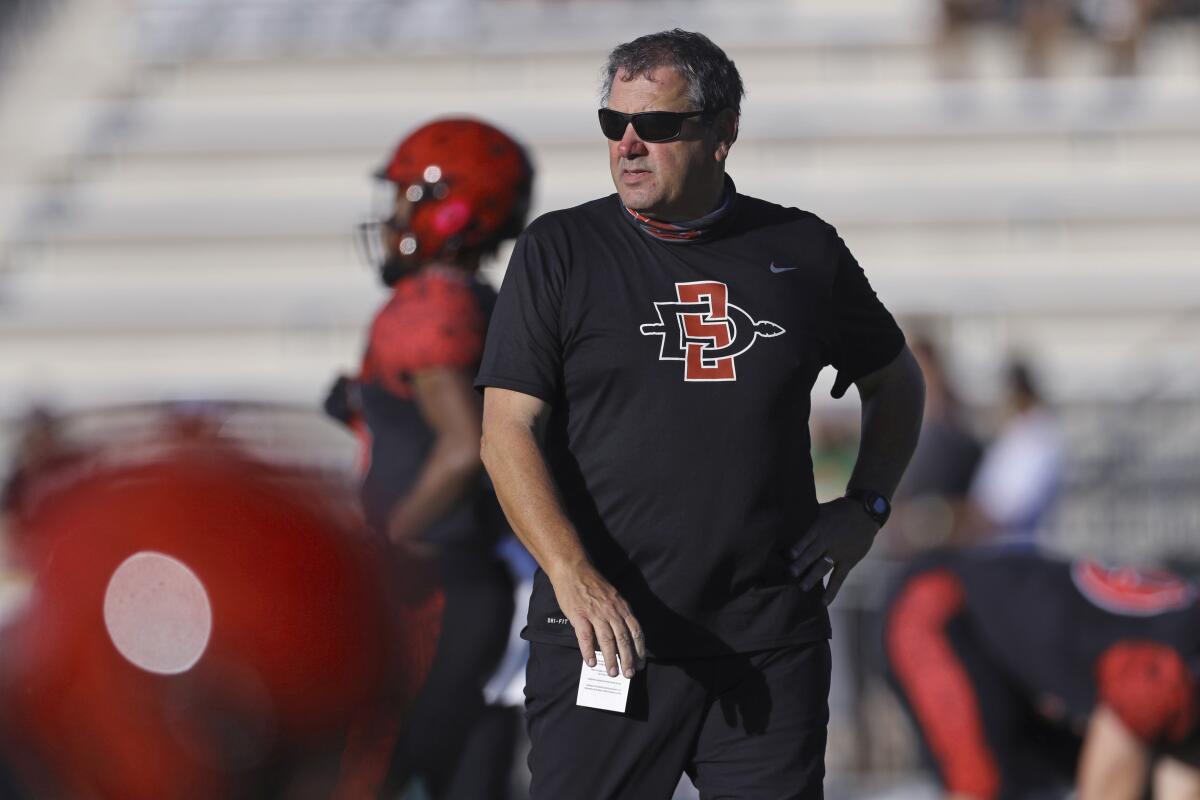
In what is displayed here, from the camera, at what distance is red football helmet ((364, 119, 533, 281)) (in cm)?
412

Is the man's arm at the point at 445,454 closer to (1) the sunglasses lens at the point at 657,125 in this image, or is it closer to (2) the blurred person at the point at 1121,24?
(1) the sunglasses lens at the point at 657,125

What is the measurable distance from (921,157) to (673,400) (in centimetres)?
1130

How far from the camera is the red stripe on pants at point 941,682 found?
5.75 metres

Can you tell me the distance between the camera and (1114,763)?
17.1 feet

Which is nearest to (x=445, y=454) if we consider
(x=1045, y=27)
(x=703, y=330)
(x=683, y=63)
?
(x=703, y=330)

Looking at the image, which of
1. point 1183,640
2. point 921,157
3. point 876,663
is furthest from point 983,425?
point 1183,640

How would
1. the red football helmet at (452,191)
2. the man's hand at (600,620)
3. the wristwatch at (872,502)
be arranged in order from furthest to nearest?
the red football helmet at (452,191) → the wristwatch at (872,502) → the man's hand at (600,620)

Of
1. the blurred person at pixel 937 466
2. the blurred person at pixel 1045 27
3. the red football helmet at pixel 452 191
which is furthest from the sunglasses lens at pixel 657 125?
the blurred person at pixel 1045 27

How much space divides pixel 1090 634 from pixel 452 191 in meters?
2.35

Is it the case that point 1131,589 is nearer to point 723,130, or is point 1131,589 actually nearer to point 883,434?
point 883,434

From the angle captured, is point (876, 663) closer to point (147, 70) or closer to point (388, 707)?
point (388, 707)

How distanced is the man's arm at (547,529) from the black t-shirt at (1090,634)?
8.58 ft

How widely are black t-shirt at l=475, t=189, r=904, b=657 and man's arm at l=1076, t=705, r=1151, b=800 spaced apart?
233 centimetres

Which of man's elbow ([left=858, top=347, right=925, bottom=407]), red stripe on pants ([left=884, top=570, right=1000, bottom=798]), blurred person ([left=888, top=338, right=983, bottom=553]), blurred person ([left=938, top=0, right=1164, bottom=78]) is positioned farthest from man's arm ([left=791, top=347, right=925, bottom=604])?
blurred person ([left=938, top=0, right=1164, bottom=78])
